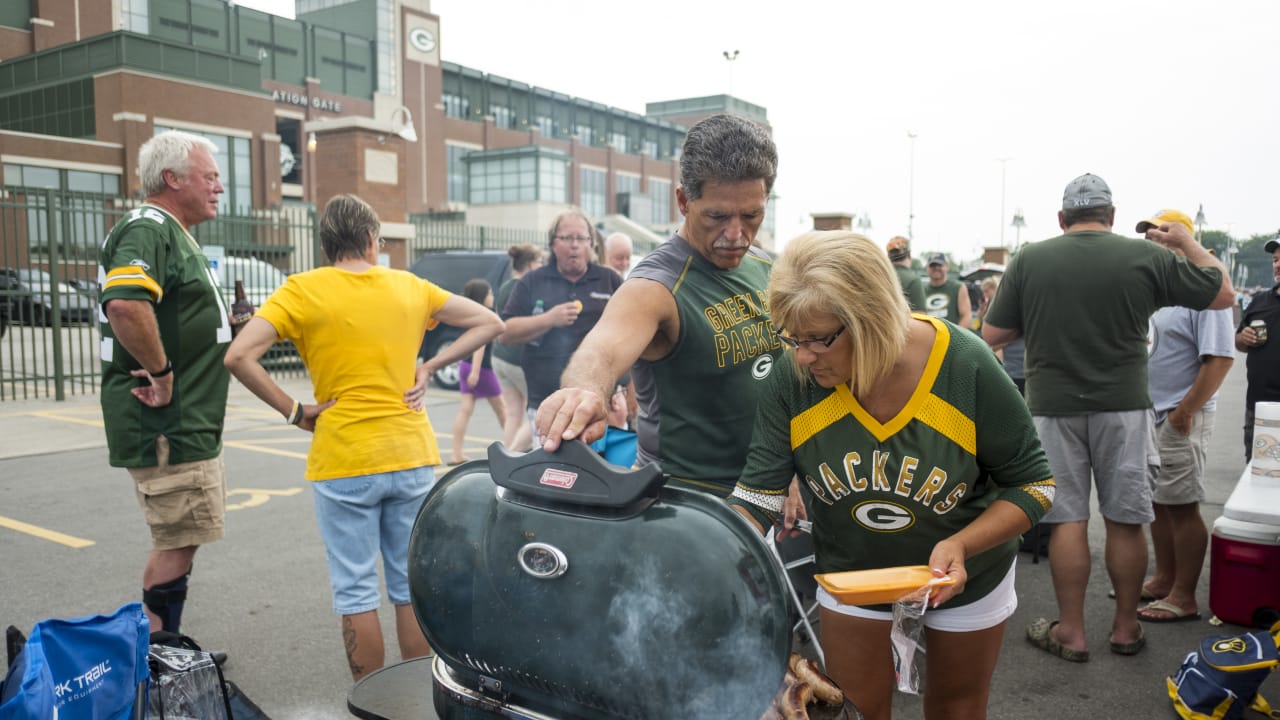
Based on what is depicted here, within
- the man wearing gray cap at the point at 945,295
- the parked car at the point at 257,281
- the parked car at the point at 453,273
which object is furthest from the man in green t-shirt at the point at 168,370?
the parked car at the point at 257,281

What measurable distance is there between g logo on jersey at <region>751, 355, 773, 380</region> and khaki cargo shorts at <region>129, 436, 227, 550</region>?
7.63 feet

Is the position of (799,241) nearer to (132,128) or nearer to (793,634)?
(793,634)

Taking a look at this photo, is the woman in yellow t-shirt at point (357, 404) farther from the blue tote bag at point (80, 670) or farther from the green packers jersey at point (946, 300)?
the green packers jersey at point (946, 300)

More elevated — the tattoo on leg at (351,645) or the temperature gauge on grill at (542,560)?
the temperature gauge on grill at (542,560)

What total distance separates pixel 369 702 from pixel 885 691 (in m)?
1.44

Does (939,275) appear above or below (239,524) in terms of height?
above

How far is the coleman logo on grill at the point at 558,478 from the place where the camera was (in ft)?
3.96

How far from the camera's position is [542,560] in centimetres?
121

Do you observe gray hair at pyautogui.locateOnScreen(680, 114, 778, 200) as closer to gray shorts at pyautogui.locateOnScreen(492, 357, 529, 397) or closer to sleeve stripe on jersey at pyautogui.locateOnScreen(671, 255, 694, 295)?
sleeve stripe on jersey at pyautogui.locateOnScreen(671, 255, 694, 295)

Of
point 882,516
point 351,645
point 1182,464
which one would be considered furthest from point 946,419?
point 1182,464

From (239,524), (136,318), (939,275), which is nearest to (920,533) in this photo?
(136,318)

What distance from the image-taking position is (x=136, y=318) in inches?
129

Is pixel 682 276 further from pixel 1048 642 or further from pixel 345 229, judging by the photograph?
pixel 1048 642

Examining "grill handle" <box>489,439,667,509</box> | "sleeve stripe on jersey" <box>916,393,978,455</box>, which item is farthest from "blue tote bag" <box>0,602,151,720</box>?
"sleeve stripe on jersey" <box>916,393,978,455</box>
